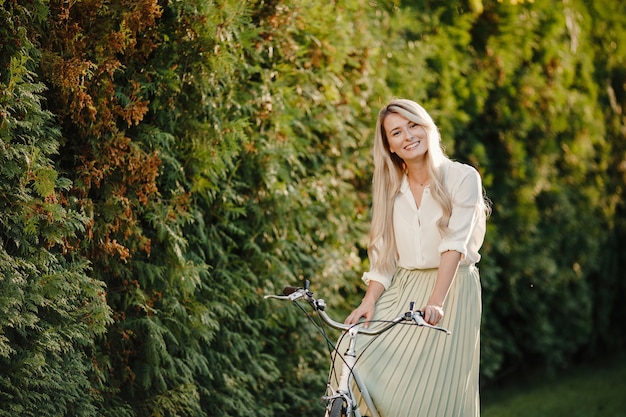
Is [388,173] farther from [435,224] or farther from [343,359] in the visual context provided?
[343,359]

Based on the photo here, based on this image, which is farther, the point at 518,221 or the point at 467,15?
the point at 518,221

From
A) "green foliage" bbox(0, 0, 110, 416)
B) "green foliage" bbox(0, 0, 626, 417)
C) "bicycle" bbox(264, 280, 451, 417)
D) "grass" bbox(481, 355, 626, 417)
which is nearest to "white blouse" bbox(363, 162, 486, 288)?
"bicycle" bbox(264, 280, 451, 417)

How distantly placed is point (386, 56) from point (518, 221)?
2595 mm

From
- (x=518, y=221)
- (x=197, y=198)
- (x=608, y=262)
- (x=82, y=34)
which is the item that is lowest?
(x=608, y=262)

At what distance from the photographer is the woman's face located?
438 centimetres

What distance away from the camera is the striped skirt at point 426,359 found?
4055 mm

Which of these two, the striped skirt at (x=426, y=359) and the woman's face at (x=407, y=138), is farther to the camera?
the woman's face at (x=407, y=138)

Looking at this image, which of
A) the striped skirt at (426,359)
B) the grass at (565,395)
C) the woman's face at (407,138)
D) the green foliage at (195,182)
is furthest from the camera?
the grass at (565,395)

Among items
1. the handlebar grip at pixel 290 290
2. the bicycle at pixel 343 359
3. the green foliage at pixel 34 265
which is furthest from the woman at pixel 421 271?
the green foliage at pixel 34 265

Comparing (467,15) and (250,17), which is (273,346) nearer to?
(250,17)

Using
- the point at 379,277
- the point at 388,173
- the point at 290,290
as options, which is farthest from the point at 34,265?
the point at 388,173

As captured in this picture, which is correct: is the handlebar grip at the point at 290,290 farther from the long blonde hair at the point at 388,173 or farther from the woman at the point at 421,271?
the long blonde hair at the point at 388,173

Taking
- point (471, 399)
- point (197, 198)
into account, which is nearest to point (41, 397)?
point (197, 198)

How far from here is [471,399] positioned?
4223 millimetres
